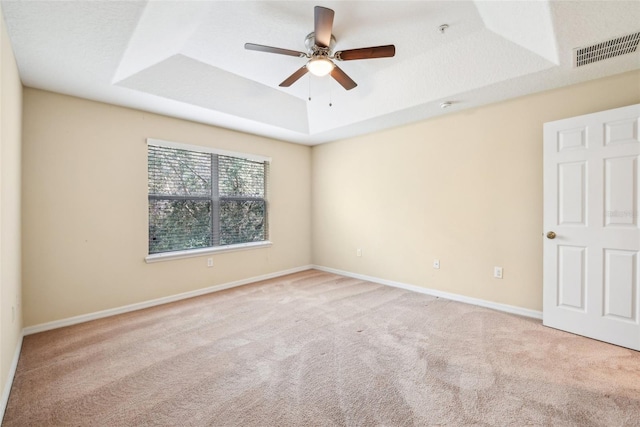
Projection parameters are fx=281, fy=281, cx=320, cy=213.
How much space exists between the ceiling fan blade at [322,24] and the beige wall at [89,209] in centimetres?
248

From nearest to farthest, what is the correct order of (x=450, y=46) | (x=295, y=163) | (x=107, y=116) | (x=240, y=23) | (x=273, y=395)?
(x=273, y=395) → (x=240, y=23) → (x=450, y=46) → (x=107, y=116) → (x=295, y=163)

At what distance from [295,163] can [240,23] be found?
291 cm

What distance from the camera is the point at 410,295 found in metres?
3.87

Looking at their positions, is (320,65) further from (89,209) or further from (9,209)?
(89,209)

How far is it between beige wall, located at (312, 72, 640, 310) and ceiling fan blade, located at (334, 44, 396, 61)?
5.92ft

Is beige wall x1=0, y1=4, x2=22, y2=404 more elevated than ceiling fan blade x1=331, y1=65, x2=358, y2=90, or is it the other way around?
ceiling fan blade x1=331, y1=65, x2=358, y2=90

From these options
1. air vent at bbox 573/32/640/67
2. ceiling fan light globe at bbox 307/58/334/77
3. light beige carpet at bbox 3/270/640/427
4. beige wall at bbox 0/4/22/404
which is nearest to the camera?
light beige carpet at bbox 3/270/640/427

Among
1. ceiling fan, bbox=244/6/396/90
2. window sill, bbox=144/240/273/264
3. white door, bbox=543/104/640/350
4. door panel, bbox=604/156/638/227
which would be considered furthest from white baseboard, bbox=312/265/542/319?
ceiling fan, bbox=244/6/396/90

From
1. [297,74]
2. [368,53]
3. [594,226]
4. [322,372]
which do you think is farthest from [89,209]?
[594,226]

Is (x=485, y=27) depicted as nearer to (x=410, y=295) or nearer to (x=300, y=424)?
(x=410, y=295)

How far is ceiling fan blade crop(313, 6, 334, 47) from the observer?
1930 millimetres

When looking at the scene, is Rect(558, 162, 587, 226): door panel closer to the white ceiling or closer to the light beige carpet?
the white ceiling

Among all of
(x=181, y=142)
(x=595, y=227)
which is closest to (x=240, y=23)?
(x=181, y=142)

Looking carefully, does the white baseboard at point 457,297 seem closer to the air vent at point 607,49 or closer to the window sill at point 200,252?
the window sill at point 200,252
